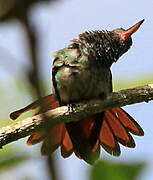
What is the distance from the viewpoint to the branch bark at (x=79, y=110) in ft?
10.00

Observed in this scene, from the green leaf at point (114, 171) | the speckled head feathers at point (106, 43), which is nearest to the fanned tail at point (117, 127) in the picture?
the speckled head feathers at point (106, 43)

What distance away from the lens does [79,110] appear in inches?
148

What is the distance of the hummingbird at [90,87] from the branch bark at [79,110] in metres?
0.38

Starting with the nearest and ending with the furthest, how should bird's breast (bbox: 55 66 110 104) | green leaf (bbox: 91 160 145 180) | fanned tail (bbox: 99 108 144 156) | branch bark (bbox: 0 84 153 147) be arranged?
1. green leaf (bbox: 91 160 145 180)
2. branch bark (bbox: 0 84 153 147)
3. bird's breast (bbox: 55 66 110 104)
4. fanned tail (bbox: 99 108 144 156)

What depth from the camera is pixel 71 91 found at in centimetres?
438

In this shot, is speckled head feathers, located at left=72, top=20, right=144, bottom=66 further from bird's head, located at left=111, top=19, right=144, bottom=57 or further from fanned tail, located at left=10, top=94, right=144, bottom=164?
fanned tail, located at left=10, top=94, right=144, bottom=164

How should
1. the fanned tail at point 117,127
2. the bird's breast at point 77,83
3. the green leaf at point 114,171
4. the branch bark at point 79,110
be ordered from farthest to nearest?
the fanned tail at point 117,127, the bird's breast at point 77,83, the branch bark at point 79,110, the green leaf at point 114,171

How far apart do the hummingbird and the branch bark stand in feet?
1.24

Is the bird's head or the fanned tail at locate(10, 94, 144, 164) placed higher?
the bird's head

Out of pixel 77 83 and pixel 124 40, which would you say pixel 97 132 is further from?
pixel 124 40

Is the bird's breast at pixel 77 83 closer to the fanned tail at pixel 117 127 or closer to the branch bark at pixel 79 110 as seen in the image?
the branch bark at pixel 79 110

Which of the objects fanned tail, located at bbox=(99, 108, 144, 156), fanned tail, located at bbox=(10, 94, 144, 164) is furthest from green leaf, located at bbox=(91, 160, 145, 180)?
fanned tail, located at bbox=(99, 108, 144, 156)

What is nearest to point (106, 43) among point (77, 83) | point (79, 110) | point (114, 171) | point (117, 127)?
point (77, 83)

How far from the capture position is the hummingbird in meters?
4.33
